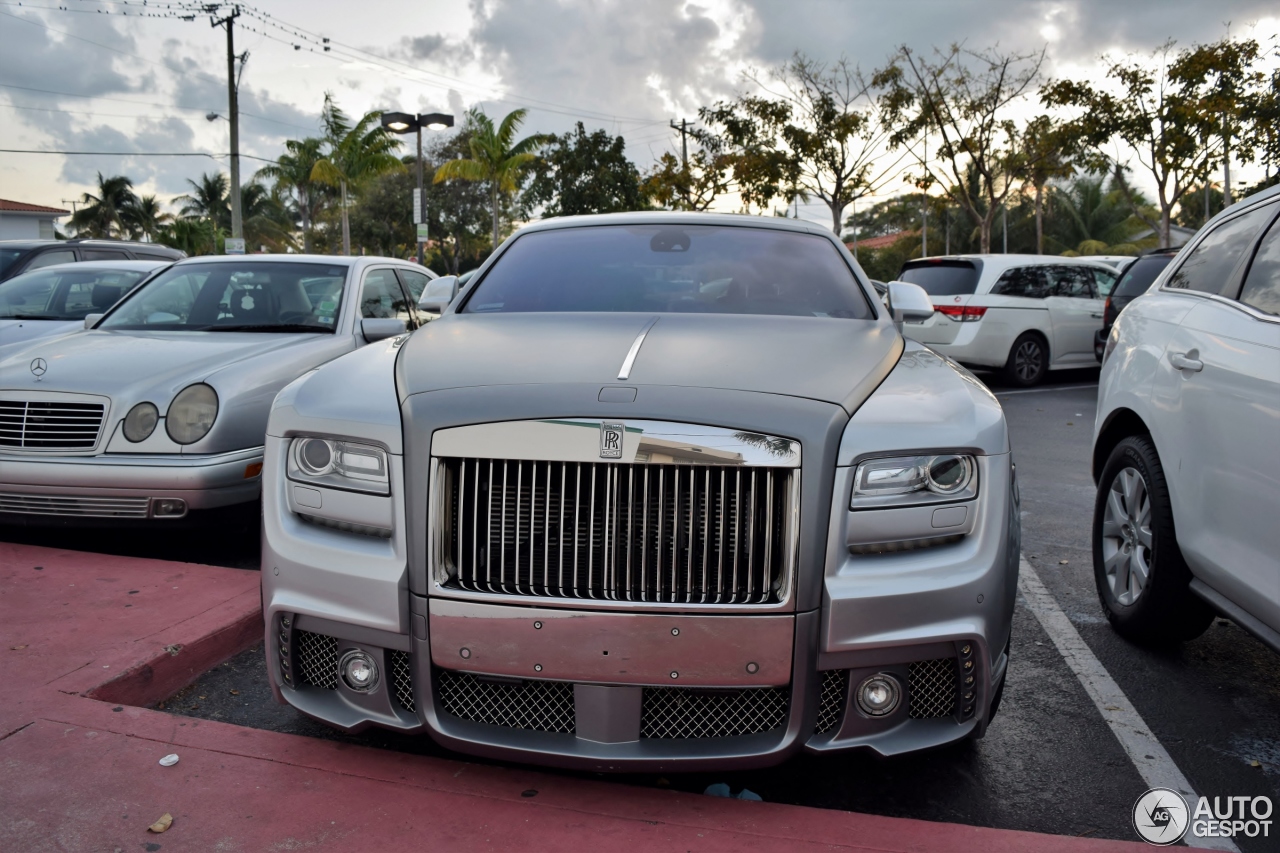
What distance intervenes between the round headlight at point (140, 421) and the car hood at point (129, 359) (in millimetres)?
74

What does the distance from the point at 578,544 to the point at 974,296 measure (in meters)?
11.2

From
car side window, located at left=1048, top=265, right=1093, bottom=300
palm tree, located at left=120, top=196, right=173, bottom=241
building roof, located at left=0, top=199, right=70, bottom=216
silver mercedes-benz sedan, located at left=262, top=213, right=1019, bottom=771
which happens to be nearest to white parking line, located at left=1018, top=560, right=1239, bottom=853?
silver mercedes-benz sedan, located at left=262, top=213, right=1019, bottom=771

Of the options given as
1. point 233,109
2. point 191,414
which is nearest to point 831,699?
point 191,414

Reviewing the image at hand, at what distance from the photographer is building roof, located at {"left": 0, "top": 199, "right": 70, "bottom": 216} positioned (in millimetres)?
50781

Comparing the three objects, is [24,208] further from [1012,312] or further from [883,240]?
[883,240]

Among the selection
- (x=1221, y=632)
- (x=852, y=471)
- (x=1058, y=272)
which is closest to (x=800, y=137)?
(x=1058, y=272)

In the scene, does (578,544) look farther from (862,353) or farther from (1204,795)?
(1204,795)

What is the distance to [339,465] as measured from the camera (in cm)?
263

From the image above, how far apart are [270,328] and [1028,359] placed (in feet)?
32.8

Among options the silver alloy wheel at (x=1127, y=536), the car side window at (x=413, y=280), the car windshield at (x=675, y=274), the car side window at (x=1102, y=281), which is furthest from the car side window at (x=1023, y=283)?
the car windshield at (x=675, y=274)

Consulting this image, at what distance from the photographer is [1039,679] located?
366cm

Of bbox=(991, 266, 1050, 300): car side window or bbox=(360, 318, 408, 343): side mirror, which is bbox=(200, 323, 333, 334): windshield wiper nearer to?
bbox=(360, 318, 408, 343): side mirror

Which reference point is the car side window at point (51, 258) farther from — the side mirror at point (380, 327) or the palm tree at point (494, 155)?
the palm tree at point (494, 155)

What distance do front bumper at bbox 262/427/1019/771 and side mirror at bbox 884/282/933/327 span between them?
1479 mm
